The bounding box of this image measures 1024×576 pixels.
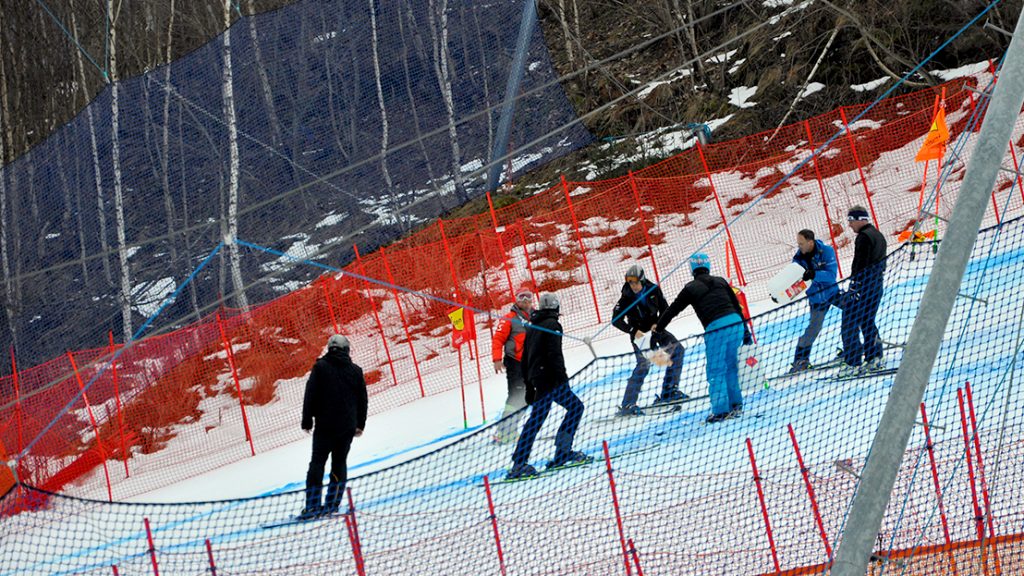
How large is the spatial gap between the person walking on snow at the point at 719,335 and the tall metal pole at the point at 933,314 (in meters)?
4.39

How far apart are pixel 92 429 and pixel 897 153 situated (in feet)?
43.8

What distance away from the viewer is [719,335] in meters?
9.16

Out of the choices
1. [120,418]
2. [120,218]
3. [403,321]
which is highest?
[120,218]

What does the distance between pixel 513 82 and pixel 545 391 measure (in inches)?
295

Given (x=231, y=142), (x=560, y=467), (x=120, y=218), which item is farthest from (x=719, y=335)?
(x=120, y=218)

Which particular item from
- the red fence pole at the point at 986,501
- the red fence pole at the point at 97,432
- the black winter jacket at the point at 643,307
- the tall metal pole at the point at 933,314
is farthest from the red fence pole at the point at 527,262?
the tall metal pole at the point at 933,314

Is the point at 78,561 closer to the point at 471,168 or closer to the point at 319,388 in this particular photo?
the point at 319,388

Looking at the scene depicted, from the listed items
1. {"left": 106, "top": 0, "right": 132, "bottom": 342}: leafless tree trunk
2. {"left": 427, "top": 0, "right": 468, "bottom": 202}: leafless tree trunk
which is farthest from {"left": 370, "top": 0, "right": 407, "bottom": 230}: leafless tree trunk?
{"left": 106, "top": 0, "right": 132, "bottom": 342}: leafless tree trunk

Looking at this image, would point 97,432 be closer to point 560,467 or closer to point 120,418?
point 120,418

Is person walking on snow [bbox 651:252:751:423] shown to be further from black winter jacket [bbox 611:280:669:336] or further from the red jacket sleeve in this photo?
the red jacket sleeve

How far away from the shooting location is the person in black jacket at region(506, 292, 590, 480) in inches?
343

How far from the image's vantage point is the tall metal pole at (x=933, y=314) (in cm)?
413

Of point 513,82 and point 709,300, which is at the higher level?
point 513,82

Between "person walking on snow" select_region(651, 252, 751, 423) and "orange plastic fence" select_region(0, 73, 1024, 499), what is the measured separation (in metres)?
4.43
